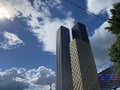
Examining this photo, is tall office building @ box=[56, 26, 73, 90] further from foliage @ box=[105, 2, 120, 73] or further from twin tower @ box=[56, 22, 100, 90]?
foliage @ box=[105, 2, 120, 73]

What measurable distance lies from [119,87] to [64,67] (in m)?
97.7

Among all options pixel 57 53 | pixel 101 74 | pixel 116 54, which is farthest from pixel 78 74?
pixel 116 54

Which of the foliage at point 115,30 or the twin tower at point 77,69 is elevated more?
the twin tower at point 77,69

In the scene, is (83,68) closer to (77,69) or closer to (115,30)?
(77,69)

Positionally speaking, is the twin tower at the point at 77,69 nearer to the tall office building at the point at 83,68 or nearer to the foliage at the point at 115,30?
the tall office building at the point at 83,68

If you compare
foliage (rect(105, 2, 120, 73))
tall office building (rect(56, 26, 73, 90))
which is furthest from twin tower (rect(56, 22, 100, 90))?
foliage (rect(105, 2, 120, 73))

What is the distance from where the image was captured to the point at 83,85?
144875 mm

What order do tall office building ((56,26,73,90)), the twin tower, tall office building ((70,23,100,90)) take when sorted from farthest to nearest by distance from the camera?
1. tall office building ((56,26,73,90))
2. the twin tower
3. tall office building ((70,23,100,90))

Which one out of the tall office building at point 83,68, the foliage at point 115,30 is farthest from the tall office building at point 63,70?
the foliage at point 115,30

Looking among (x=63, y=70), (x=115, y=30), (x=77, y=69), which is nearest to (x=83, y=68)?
(x=77, y=69)

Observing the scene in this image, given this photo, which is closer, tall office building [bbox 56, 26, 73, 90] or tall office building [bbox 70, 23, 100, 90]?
tall office building [bbox 70, 23, 100, 90]

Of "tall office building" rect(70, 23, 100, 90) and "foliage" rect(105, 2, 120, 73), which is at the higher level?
"tall office building" rect(70, 23, 100, 90)

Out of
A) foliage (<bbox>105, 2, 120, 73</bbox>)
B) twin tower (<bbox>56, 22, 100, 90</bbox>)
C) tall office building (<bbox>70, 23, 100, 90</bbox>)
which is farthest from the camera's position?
twin tower (<bbox>56, 22, 100, 90</bbox>)

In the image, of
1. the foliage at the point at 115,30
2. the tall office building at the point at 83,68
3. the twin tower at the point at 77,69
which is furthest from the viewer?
the twin tower at the point at 77,69
